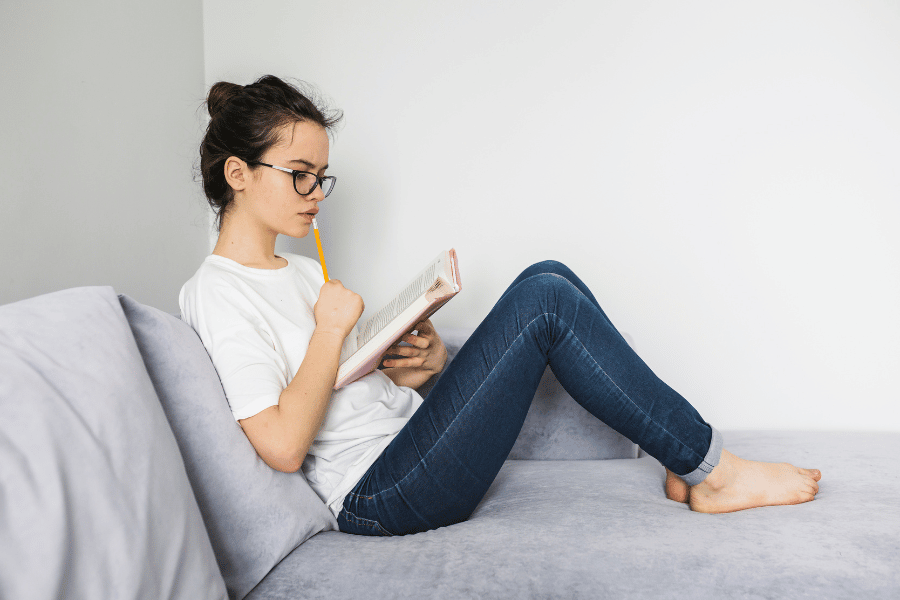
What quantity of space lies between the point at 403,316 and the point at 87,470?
0.48 m

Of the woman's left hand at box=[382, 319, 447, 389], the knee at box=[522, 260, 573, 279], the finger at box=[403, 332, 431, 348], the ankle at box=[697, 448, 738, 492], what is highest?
the knee at box=[522, 260, 573, 279]

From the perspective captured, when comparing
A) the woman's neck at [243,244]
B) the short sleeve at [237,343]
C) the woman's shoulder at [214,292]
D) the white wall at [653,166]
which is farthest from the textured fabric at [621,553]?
→ the white wall at [653,166]

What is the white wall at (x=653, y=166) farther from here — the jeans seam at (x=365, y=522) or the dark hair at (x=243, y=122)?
the jeans seam at (x=365, y=522)

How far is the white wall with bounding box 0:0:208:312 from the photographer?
1.19 m

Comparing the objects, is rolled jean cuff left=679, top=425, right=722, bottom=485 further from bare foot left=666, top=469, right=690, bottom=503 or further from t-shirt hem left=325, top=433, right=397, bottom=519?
t-shirt hem left=325, top=433, right=397, bottom=519

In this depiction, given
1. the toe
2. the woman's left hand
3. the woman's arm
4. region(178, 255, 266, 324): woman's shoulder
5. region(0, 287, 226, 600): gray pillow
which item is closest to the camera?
region(0, 287, 226, 600): gray pillow

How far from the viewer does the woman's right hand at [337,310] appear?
1.00 metres

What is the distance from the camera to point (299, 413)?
2.86 ft

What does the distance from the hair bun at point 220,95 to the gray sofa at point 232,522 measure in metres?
0.52

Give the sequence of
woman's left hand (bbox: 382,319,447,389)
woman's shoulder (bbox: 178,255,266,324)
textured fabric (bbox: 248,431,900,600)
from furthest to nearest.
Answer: woman's left hand (bbox: 382,319,447,389)
woman's shoulder (bbox: 178,255,266,324)
textured fabric (bbox: 248,431,900,600)

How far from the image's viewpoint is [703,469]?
1.01m

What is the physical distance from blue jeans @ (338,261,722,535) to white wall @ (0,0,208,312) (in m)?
0.88

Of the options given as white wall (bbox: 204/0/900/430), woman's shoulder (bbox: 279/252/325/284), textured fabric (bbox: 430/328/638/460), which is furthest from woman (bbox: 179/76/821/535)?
white wall (bbox: 204/0/900/430)

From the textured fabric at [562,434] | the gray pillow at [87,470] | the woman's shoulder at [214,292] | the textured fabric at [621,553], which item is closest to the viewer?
the gray pillow at [87,470]
